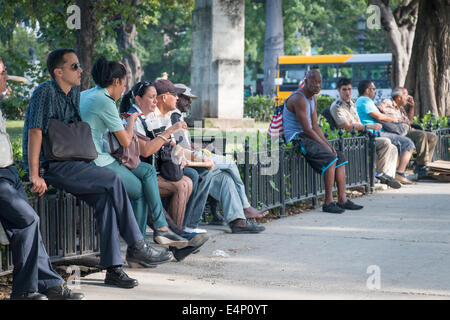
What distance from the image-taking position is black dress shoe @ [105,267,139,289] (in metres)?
5.41

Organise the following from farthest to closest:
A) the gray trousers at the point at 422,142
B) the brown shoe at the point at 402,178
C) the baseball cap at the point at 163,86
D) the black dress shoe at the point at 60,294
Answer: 1. the gray trousers at the point at 422,142
2. the brown shoe at the point at 402,178
3. the baseball cap at the point at 163,86
4. the black dress shoe at the point at 60,294

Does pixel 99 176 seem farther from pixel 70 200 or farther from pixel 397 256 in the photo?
pixel 397 256

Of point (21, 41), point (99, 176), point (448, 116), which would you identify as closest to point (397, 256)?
point (99, 176)

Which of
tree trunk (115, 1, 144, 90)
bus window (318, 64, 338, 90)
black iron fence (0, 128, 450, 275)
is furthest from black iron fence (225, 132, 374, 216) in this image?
bus window (318, 64, 338, 90)

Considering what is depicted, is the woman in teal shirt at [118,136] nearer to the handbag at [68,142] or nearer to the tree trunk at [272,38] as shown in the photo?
the handbag at [68,142]

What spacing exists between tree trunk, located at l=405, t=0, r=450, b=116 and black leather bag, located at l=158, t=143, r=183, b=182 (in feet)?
32.3

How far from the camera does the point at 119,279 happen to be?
5.41m

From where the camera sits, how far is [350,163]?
34.7 ft

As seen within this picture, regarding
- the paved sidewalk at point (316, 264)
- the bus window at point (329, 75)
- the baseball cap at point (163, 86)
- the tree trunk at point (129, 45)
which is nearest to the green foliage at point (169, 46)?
the bus window at point (329, 75)

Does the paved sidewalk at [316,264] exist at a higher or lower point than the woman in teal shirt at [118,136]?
lower

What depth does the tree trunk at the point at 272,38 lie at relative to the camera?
117 ft

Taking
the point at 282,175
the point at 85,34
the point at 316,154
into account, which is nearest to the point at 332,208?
the point at 316,154

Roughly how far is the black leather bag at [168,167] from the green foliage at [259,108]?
24918 millimetres

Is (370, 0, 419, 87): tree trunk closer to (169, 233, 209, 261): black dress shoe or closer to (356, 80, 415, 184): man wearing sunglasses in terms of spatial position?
(356, 80, 415, 184): man wearing sunglasses
